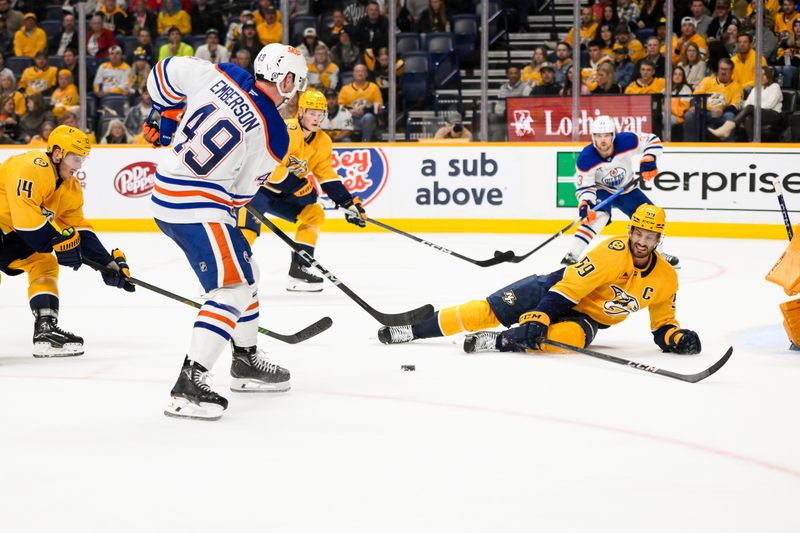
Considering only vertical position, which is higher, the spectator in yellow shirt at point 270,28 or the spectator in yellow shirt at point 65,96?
the spectator in yellow shirt at point 270,28

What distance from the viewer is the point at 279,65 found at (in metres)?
3.59

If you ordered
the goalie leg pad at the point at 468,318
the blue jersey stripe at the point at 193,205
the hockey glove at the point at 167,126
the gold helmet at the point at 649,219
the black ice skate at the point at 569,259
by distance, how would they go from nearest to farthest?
the blue jersey stripe at the point at 193,205, the hockey glove at the point at 167,126, the gold helmet at the point at 649,219, the goalie leg pad at the point at 468,318, the black ice skate at the point at 569,259

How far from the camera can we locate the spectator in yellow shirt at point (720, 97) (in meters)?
9.35

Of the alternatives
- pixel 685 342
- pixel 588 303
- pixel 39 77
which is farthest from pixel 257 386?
pixel 39 77

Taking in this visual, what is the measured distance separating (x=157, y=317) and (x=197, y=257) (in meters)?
2.13

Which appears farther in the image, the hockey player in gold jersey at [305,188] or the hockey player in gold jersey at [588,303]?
the hockey player in gold jersey at [305,188]

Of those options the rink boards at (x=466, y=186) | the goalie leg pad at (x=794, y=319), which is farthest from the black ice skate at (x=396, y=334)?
the rink boards at (x=466, y=186)

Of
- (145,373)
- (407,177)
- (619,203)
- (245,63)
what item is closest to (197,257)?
(145,373)

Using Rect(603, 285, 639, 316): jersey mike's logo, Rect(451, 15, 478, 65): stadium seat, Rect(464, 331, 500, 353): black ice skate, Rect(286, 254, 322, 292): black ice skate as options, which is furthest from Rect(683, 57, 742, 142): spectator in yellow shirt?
Rect(464, 331, 500, 353): black ice skate

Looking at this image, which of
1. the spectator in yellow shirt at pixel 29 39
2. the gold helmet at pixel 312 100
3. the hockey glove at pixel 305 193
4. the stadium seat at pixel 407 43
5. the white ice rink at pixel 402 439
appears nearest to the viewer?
the white ice rink at pixel 402 439

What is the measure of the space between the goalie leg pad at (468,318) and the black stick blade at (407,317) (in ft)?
0.28

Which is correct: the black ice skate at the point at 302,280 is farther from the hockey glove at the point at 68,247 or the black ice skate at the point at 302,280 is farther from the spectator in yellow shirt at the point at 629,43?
the spectator in yellow shirt at the point at 629,43

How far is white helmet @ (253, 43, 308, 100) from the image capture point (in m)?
3.59

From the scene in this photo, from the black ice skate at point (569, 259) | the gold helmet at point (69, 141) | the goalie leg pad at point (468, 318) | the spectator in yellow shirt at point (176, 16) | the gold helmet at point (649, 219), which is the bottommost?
the black ice skate at point (569, 259)
